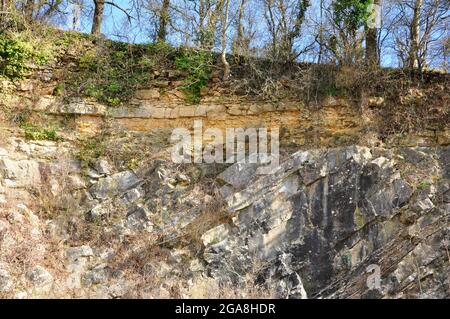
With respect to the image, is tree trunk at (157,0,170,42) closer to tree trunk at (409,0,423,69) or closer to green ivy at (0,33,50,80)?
green ivy at (0,33,50,80)

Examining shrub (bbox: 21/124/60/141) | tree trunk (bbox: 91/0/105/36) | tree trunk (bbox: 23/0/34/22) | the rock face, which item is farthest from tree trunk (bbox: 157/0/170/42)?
the rock face

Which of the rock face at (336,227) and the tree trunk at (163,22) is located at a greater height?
the tree trunk at (163,22)

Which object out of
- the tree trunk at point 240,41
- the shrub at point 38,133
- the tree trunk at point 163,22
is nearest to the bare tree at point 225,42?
the tree trunk at point 240,41

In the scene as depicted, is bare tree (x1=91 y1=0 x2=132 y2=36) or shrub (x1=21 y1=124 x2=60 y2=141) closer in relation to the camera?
shrub (x1=21 y1=124 x2=60 y2=141)

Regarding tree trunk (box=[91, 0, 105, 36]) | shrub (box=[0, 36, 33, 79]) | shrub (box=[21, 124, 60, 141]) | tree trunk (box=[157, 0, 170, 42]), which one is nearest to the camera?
shrub (box=[21, 124, 60, 141])

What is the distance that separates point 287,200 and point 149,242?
2.47 meters

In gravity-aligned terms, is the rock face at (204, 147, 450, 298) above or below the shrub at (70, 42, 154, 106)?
below

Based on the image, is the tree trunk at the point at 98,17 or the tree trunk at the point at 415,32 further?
the tree trunk at the point at 98,17

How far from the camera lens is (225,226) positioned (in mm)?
8398

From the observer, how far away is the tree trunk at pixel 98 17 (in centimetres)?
1135

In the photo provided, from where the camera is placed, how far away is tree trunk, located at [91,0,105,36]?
11.4 meters

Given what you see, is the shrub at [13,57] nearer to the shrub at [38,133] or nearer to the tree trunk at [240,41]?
the shrub at [38,133]

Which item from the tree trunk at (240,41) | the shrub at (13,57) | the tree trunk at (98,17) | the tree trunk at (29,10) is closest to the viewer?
the shrub at (13,57)

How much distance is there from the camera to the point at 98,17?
37.8 feet
